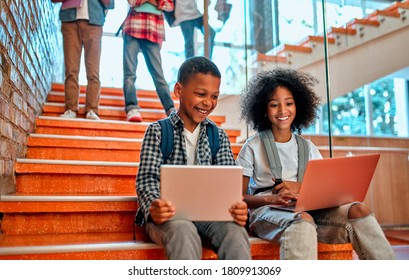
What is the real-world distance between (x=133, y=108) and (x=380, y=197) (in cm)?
153

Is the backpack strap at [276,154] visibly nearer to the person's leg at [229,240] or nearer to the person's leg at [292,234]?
the person's leg at [292,234]

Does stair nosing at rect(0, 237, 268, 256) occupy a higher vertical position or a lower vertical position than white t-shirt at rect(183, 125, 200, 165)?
lower

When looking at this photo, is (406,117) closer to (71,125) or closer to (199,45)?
(199,45)

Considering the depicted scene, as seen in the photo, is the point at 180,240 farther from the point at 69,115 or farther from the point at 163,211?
the point at 69,115

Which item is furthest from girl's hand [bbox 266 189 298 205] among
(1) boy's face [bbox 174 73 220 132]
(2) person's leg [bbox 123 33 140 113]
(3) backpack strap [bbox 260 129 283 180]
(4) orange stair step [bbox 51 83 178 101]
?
(4) orange stair step [bbox 51 83 178 101]

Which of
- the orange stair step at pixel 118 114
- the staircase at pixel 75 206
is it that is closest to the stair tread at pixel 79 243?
the staircase at pixel 75 206

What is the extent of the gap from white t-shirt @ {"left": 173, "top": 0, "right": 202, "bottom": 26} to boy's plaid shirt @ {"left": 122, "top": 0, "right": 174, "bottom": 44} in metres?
0.14

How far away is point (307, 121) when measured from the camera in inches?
65.2

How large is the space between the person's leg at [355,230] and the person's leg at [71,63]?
5.21 ft

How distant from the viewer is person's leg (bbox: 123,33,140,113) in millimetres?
2438

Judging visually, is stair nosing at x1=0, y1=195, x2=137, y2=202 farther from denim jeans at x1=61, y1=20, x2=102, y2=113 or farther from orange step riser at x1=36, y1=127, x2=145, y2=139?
denim jeans at x1=61, y1=20, x2=102, y2=113

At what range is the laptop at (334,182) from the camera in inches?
44.1

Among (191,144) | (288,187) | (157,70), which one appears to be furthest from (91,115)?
(288,187)

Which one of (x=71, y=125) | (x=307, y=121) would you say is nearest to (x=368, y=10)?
(x=307, y=121)
